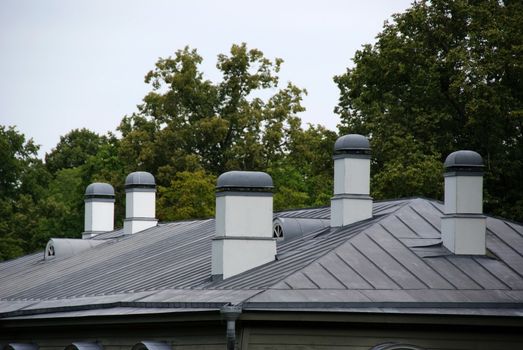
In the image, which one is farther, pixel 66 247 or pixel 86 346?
pixel 66 247

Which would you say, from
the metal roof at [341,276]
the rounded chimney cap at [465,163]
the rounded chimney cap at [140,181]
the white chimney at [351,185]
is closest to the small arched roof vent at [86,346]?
the metal roof at [341,276]

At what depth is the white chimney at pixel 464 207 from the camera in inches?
917

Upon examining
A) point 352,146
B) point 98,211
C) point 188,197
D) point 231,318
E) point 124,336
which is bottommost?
point 124,336

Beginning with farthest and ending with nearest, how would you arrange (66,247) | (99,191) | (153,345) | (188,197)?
1. (188,197)
2. (99,191)
3. (66,247)
4. (153,345)

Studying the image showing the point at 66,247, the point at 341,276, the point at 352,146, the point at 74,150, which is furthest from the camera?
the point at 74,150

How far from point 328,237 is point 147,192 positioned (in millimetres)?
12707

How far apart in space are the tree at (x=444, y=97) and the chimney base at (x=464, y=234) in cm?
1666

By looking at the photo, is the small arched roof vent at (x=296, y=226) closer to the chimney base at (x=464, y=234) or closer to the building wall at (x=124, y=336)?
the chimney base at (x=464, y=234)

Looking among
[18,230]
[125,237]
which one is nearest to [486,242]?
[125,237]

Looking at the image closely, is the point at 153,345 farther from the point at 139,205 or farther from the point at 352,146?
the point at 139,205

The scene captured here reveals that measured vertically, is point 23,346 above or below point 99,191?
below

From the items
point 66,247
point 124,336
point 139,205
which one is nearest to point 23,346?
point 124,336

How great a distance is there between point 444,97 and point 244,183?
2040 cm

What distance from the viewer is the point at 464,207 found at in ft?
77.2
